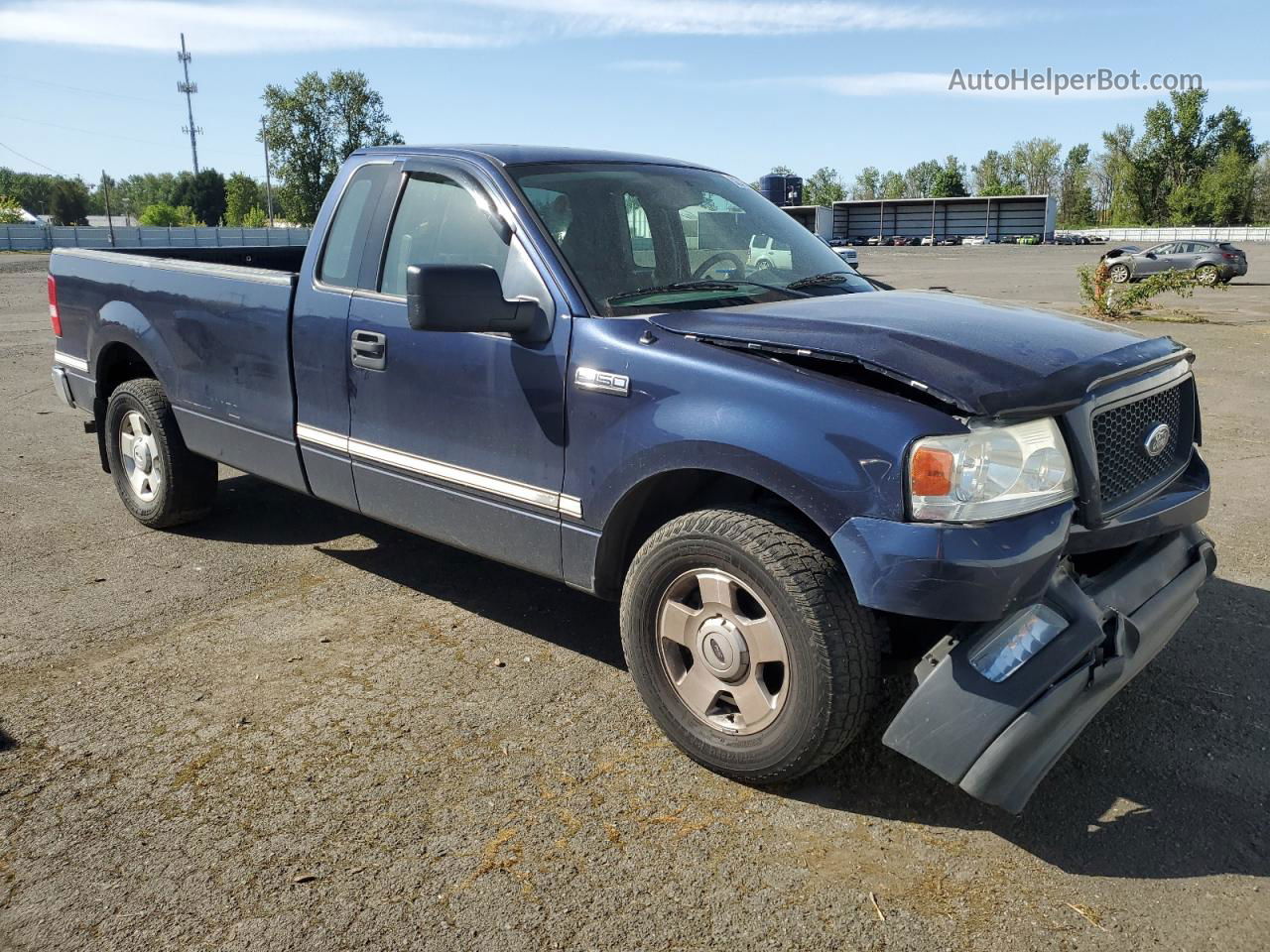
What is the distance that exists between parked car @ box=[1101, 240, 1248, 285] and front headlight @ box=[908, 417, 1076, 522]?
28.6 m

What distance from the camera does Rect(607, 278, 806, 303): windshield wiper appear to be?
371 centimetres

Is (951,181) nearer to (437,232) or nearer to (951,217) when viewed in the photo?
(951,217)

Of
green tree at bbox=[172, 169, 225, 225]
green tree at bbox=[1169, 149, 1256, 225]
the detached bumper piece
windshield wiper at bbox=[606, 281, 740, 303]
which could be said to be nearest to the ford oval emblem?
the detached bumper piece

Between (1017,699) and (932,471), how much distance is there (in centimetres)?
63

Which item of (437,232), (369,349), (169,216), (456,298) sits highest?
(169,216)

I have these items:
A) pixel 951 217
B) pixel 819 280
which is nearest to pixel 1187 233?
pixel 951 217

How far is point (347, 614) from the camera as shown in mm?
4637

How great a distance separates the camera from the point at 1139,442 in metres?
3.30

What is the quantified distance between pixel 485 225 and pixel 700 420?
1.34 metres

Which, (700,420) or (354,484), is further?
(354,484)

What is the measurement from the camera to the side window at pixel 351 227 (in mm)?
4340

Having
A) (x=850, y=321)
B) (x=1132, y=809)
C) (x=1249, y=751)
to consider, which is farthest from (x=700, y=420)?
(x=1249, y=751)

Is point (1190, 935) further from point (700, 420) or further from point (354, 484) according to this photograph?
point (354, 484)

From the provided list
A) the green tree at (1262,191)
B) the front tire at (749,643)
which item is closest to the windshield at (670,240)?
the front tire at (749,643)
